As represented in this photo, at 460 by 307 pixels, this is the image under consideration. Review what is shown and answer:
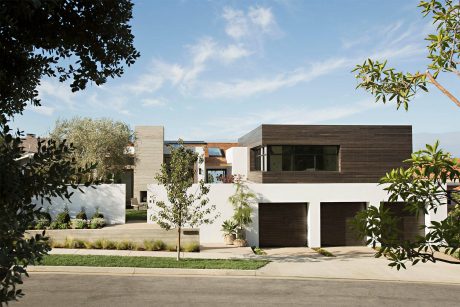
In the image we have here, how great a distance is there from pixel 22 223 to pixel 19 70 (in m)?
2.19

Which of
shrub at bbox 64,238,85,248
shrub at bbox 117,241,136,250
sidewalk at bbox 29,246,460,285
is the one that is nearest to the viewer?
sidewalk at bbox 29,246,460,285

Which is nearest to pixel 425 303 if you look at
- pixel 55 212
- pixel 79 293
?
pixel 79 293

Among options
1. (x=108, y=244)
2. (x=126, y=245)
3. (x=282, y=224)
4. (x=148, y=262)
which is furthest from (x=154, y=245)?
(x=282, y=224)

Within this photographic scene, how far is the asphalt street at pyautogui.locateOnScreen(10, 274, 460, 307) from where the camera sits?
13016 millimetres

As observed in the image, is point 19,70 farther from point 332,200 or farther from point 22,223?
point 332,200

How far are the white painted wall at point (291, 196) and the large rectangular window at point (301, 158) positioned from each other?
1.63m

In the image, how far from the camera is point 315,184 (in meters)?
24.5

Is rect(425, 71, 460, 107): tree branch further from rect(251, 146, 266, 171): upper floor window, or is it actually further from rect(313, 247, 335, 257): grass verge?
rect(251, 146, 266, 171): upper floor window

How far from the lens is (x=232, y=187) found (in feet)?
79.2

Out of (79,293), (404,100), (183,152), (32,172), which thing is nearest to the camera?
(32,172)

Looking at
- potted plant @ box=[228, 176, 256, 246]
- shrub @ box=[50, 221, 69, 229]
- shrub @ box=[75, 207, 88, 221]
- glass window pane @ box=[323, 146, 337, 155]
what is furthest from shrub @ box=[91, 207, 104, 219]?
glass window pane @ box=[323, 146, 337, 155]

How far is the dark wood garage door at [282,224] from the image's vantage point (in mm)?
24516

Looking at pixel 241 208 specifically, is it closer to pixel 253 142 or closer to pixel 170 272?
pixel 253 142

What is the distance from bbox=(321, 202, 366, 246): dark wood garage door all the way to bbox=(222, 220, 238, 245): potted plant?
5580 mm
